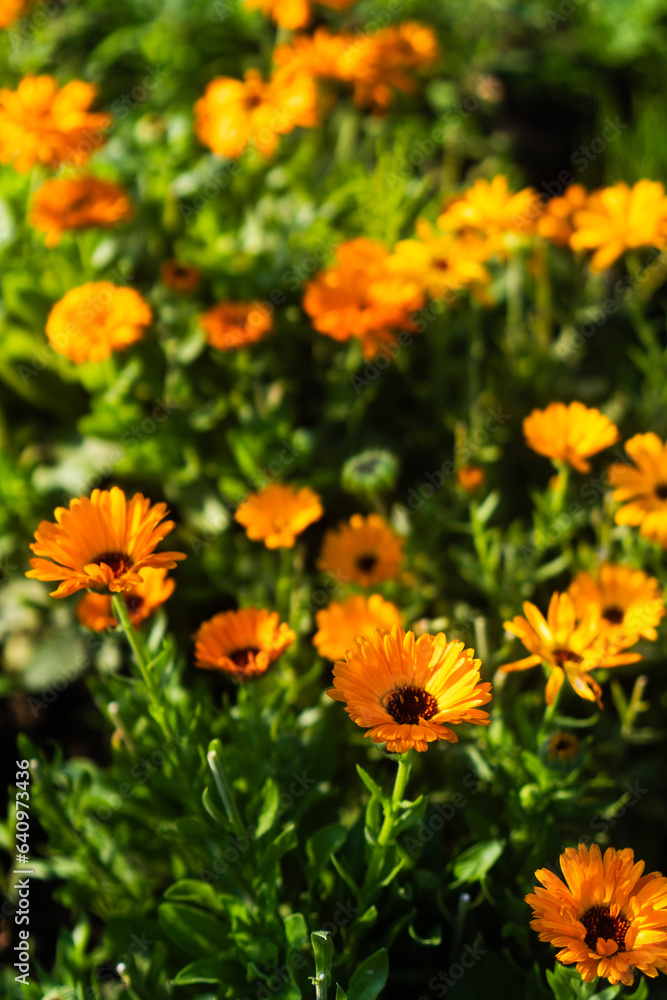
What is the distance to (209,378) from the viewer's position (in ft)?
7.36

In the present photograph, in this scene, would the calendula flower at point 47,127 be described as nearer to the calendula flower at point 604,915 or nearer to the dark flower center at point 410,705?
the dark flower center at point 410,705

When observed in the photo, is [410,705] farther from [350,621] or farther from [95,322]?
[95,322]

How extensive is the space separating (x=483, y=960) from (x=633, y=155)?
102 inches

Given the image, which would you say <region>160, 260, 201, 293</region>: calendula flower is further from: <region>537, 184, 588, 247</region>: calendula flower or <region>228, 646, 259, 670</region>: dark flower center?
<region>228, 646, 259, 670</region>: dark flower center

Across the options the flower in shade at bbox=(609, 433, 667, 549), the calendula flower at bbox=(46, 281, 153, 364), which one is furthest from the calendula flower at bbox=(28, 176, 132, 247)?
the flower in shade at bbox=(609, 433, 667, 549)

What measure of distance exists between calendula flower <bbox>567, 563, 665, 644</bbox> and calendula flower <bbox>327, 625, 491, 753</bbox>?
0.35 m

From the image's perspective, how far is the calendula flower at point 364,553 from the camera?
1.63 meters

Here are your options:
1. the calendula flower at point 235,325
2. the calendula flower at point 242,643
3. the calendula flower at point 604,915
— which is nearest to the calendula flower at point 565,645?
the calendula flower at point 604,915

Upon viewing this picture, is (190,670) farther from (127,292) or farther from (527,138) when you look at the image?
(527,138)

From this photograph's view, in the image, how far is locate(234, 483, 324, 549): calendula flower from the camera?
153 cm

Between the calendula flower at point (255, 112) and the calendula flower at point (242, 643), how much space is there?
131 centimetres

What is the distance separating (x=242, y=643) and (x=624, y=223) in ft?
4.21

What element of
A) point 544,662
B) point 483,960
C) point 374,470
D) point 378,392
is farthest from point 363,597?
point 378,392

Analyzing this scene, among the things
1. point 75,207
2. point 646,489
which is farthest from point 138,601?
point 75,207
